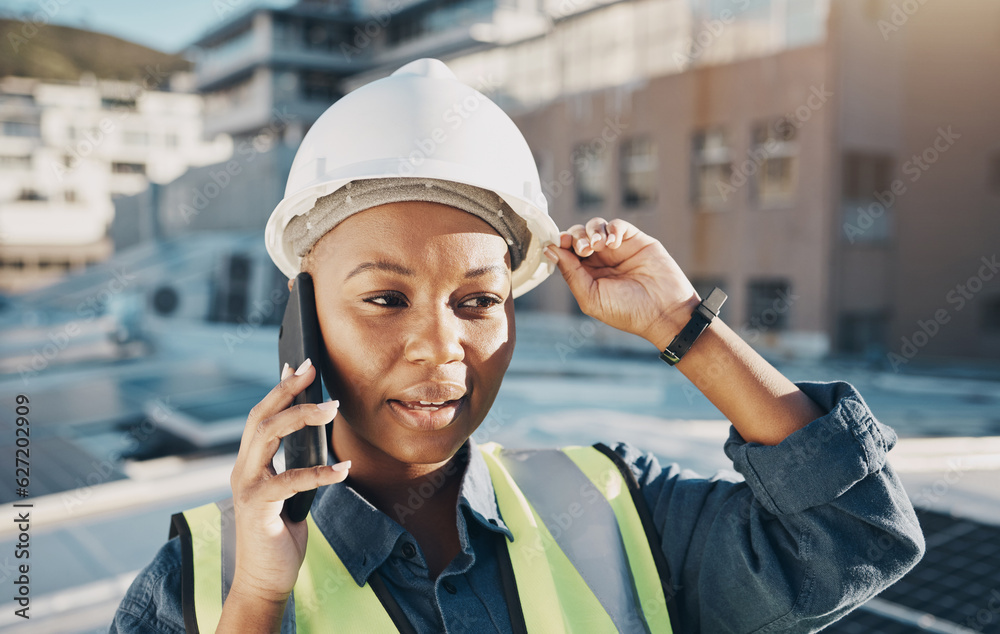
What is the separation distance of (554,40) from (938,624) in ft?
80.7

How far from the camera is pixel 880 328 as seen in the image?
18922mm

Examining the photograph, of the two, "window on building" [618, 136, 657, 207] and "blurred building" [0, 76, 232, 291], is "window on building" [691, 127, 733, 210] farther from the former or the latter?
"blurred building" [0, 76, 232, 291]

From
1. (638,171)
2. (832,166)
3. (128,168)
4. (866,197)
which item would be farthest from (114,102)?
(866,197)

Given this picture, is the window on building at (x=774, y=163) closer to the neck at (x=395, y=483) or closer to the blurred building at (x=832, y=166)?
the blurred building at (x=832, y=166)

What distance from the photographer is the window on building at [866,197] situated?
58.9 feet

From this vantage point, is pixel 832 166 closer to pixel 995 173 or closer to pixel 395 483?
pixel 995 173

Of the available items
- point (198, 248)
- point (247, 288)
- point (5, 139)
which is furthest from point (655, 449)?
point (5, 139)

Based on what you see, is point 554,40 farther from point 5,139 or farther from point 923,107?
point 5,139

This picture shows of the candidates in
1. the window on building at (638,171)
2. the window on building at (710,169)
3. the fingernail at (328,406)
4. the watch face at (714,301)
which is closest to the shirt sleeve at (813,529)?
the watch face at (714,301)

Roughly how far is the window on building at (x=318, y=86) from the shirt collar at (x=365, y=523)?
54058 millimetres

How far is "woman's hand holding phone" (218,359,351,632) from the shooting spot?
1206 mm

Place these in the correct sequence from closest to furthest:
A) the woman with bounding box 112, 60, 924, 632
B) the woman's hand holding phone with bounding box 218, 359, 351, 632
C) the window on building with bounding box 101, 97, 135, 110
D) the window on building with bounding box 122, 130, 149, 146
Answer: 1. the woman's hand holding phone with bounding box 218, 359, 351, 632
2. the woman with bounding box 112, 60, 924, 632
3. the window on building with bounding box 122, 130, 149, 146
4. the window on building with bounding box 101, 97, 135, 110

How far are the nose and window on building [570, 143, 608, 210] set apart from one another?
2189cm

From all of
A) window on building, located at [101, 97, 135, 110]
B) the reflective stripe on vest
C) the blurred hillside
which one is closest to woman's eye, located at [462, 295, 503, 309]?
the reflective stripe on vest
